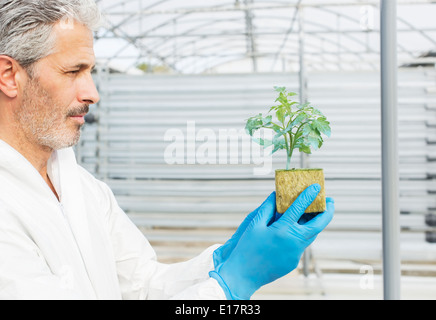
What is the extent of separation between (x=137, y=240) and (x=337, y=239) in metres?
2.60

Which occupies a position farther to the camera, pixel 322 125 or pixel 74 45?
pixel 74 45

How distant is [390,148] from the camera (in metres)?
0.96

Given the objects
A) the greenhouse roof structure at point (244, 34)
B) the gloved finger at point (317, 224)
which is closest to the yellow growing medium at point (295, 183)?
the gloved finger at point (317, 224)

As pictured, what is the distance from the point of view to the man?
1.03 metres

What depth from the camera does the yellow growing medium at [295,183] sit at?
106 cm

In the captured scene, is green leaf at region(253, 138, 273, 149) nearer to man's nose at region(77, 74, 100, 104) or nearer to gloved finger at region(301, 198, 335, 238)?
gloved finger at region(301, 198, 335, 238)

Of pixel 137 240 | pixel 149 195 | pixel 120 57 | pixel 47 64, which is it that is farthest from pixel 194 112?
pixel 120 57

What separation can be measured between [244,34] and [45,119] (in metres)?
5.85

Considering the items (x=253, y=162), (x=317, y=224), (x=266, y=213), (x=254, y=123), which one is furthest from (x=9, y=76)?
(x=253, y=162)

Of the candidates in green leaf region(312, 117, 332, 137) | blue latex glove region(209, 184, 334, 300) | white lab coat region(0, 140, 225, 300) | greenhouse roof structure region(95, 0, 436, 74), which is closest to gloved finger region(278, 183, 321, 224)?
blue latex glove region(209, 184, 334, 300)

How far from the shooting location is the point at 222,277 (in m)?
1.07

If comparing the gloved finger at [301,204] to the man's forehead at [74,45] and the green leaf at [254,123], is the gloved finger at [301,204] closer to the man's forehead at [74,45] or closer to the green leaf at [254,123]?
the green leaf at [254,123]

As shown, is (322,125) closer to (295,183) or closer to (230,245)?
(295,183)

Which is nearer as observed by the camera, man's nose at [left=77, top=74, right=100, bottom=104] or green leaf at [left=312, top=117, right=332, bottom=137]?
green leaf at [left=312, top=117, right=332, bottom=137]
